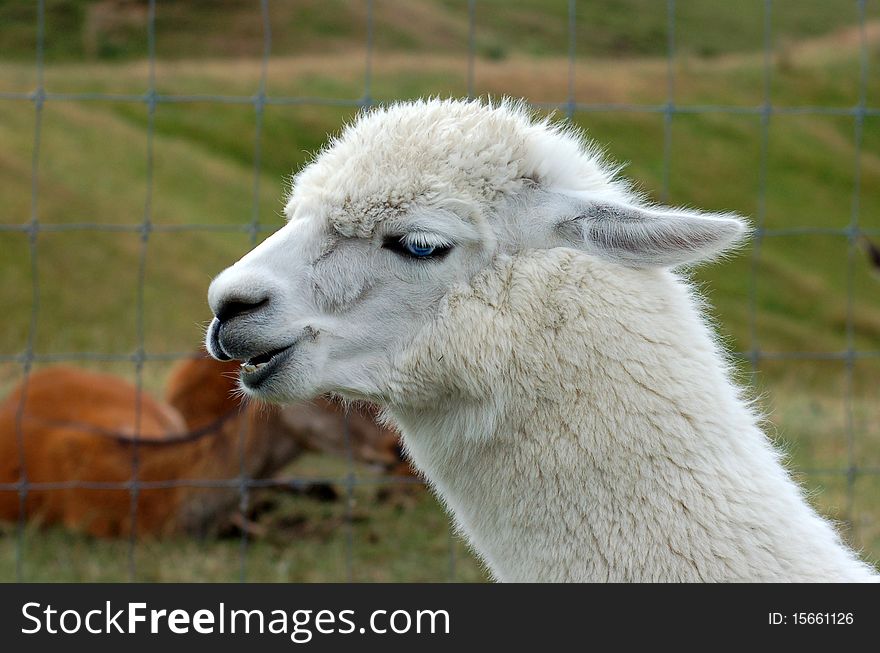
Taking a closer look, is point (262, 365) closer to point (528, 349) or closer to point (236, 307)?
point (236, 307)

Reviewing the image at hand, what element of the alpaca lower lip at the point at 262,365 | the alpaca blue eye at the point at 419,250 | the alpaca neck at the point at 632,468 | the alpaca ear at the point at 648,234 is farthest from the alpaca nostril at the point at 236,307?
the alpaca ear at the point at 648,234

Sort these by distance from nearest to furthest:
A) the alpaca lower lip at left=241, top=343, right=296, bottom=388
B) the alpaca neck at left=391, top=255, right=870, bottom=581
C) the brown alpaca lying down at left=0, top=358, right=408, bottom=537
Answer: the alpaca neck at left=391, top=255, right=870, bottom=581 → the alpaca lower lip at left=241, top=343, right=296, bottom=388 → the brown alpaca lying down at left=0, top=358, right=408, bottom=537

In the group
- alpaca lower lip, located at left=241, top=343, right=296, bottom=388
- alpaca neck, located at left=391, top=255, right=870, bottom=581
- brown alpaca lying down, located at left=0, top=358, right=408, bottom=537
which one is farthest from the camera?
brown alpaca lying down, located at left=0, top=358, right=408, bottom=537

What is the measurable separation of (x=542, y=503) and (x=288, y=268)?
74 centimetres

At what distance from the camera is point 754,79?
87.2 ft

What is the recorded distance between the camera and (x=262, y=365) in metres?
2.34

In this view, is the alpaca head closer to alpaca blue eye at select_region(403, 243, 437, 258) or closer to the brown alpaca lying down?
alpaca blue eye at select_region(403, 243, 437, 258)

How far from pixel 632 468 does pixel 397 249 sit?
2.24ft

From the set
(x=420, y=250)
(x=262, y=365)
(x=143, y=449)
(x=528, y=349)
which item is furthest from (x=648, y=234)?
(x=143, y=449)

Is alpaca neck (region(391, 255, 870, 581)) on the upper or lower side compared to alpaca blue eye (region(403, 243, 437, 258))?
lower

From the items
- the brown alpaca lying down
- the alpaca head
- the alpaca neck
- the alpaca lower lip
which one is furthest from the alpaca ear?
the brown alpaca lying down

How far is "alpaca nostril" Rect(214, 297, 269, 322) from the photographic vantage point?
2.25m

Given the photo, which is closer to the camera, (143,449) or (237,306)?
(237,306)

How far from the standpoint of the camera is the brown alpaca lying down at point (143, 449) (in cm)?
498
